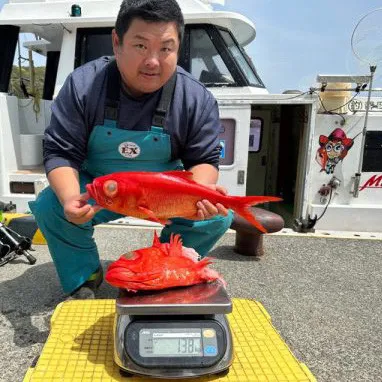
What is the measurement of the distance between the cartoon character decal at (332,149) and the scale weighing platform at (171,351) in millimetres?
2380

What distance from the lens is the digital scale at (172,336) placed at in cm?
116

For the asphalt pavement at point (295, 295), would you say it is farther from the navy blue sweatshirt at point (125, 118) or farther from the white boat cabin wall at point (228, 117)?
the navy blue sweatshirt at point (125, 118)

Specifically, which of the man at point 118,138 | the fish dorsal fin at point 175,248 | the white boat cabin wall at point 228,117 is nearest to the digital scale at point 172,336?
the fish dorsal fin at point 175,248

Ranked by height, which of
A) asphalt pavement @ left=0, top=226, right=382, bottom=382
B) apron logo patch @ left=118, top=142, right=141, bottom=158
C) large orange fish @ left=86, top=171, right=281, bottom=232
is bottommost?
asphalt pavement @ left=0, top=226, right=382, bottom=382

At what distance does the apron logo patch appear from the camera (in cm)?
178

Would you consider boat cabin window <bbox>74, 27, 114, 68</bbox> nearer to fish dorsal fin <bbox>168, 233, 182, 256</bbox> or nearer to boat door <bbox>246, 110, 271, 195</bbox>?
boat door <bbox>246, 110, 271, 195</bbox>

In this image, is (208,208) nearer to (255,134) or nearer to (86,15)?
(86,15)

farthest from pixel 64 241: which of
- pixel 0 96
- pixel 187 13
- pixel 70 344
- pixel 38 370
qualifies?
pixel 187 13

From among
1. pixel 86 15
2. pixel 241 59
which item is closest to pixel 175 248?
pixel 241 59

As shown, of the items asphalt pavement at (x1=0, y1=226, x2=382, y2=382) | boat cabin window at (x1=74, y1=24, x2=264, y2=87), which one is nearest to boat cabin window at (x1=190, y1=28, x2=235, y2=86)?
boat cabin window at (x1=74, y1=24, x2=264, y2=87)

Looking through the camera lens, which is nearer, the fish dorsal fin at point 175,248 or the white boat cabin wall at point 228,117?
the fish dorsal fin at point 175,248

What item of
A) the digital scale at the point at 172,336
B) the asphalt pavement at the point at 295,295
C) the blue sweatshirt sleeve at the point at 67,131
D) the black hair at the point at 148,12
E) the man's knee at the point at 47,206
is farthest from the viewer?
the man's knee at the point at 47,206

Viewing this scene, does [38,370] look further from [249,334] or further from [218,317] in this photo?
[249,334]

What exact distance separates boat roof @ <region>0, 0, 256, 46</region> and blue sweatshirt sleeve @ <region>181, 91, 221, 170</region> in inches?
75.5
